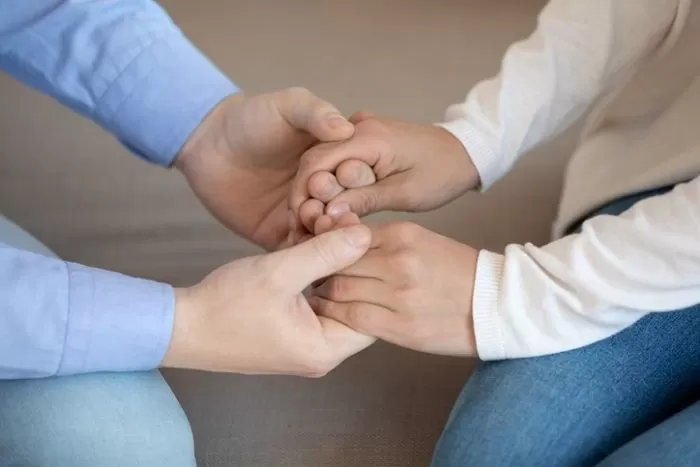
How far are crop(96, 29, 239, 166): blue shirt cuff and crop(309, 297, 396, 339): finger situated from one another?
0.27 meters

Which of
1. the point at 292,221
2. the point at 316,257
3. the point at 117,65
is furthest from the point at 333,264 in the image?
the point at 117,65

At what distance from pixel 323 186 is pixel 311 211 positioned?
1.0 inches

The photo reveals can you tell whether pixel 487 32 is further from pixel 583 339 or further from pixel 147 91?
pixel 583 339

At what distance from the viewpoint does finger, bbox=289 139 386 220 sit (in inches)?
31.8

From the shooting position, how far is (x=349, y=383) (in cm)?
95

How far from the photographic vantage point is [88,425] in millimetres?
662

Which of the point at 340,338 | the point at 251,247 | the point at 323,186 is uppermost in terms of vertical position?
the point at 323,186

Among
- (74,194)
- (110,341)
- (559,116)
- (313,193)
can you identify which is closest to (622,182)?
(559,116)

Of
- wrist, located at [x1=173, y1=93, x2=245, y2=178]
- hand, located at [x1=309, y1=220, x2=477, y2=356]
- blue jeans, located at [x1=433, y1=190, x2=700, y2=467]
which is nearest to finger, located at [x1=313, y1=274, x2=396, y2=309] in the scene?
hand, located at [x1=309, y1=220, x2=477, y2=356]

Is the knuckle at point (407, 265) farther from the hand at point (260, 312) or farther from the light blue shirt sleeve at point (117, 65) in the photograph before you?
the light blue shirt sleeve at point (117, 65)

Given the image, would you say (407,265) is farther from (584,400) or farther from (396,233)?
(584,400)

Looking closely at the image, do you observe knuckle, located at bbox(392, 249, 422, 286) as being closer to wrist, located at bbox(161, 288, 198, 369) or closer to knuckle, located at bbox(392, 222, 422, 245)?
knuckle, located at bbox(392, 222, 422, 245)

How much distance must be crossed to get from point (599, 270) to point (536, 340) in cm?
8

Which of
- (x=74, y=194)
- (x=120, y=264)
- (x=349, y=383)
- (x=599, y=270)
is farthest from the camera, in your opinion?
(x=74, y=194)
